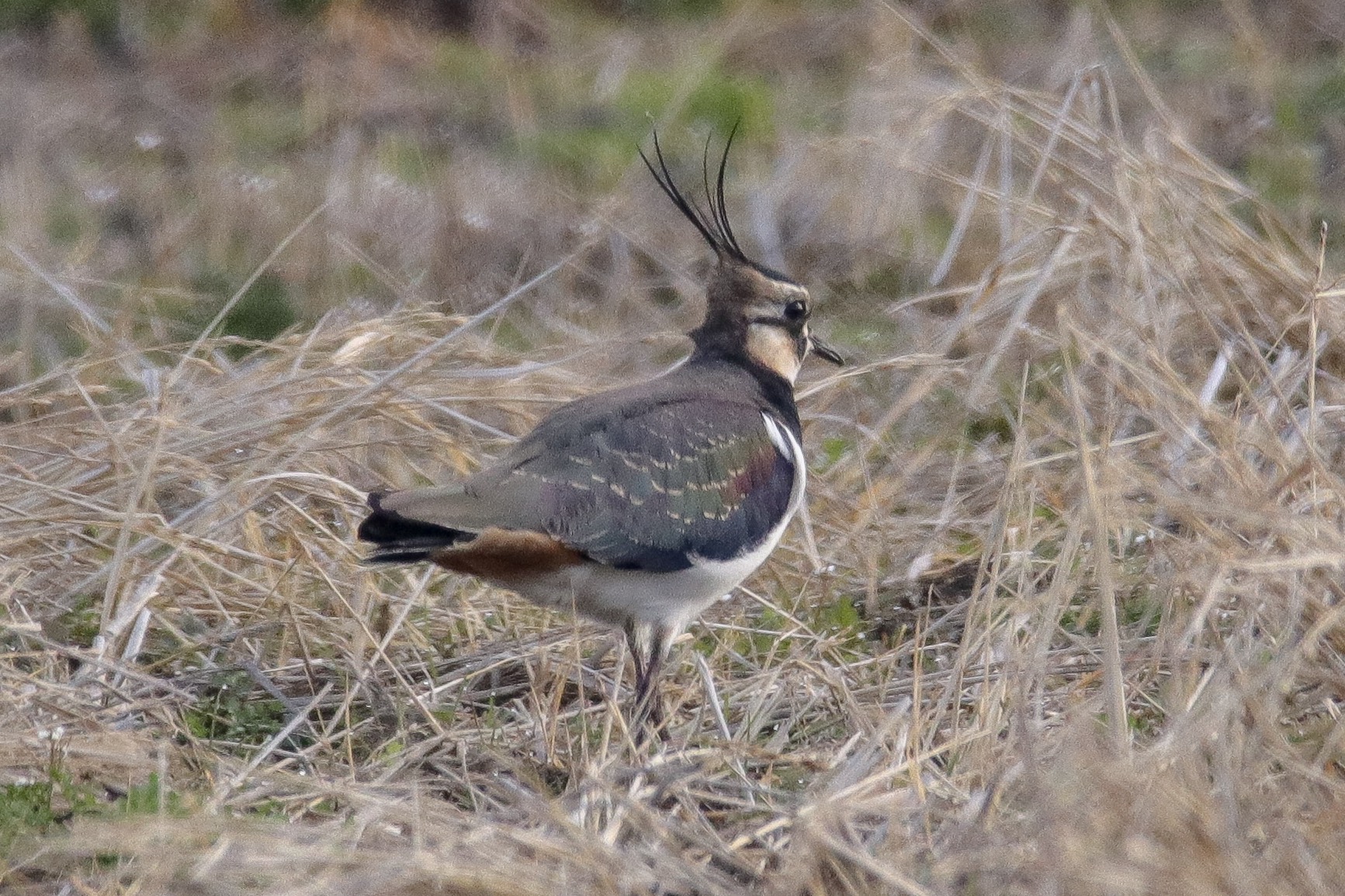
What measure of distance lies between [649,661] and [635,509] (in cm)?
43

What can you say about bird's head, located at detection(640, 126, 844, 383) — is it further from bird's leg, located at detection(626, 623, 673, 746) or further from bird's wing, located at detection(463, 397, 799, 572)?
bird's leg, located at detection(626, 623, 673, 746)

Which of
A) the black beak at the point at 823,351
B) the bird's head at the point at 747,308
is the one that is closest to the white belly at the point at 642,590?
the bird's head at the point at 747,308

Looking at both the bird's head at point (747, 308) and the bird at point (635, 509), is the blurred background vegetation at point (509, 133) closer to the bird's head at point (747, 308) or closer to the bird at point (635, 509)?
the bird's head at point (747, 308)

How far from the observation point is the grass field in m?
3.17

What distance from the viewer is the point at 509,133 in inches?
384

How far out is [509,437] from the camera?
5328 mm

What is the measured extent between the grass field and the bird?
0.71 ft

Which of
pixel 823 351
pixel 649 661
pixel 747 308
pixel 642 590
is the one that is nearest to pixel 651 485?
pixel 642 590

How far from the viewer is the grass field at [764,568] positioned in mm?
3172

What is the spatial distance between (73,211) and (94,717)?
5.30 metres

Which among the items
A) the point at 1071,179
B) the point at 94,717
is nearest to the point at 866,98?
the point at 1071,179

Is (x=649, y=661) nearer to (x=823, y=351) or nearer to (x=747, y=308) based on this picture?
(x=747, y=308)

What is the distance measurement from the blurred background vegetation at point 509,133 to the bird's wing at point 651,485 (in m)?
2.30

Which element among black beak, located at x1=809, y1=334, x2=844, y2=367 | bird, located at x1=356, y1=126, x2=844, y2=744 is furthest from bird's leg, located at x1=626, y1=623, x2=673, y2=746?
black beak, located at x1=809, y1=334, x2=844, y2=367
